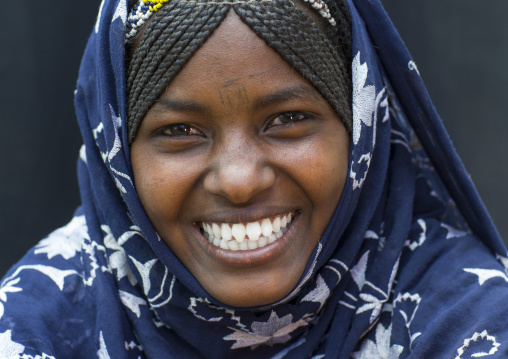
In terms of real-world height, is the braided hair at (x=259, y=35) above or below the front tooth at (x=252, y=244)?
above

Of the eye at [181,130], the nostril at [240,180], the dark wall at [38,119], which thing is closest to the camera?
the nostril at [240,180]

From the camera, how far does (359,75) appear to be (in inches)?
72.0

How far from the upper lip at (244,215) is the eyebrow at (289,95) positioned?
252 millimetres

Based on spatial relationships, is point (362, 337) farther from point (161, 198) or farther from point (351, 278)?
point (161, 198)

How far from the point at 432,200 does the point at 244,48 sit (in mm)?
797

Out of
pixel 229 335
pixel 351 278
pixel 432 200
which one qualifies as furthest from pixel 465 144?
pixel 229 335

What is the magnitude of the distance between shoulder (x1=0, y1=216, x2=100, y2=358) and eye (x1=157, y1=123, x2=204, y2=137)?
1.63 feet

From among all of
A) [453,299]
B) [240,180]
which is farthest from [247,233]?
[453,299]

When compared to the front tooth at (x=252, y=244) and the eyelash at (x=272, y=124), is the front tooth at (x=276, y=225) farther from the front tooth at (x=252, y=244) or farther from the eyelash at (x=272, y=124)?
the eyelash at (x=272, y=124)

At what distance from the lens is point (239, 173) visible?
63.7 inches

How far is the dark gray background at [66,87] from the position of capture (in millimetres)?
2980

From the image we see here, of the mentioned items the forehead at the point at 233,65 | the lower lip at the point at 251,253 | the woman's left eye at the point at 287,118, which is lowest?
the lower lip at the point at 251,253

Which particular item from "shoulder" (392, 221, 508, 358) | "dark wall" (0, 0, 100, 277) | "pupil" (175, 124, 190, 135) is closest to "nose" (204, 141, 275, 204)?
"pupil" (175, 124, 190, 135)

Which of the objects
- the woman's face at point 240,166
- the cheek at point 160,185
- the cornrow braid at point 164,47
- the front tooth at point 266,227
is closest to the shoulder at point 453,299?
the woman's face at point 240,166
